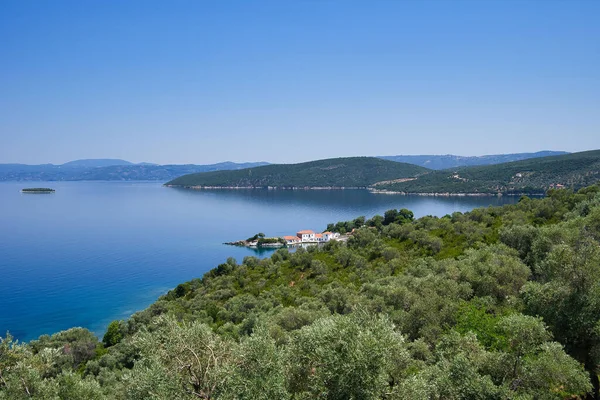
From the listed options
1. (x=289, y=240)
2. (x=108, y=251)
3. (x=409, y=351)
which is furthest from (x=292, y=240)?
(x=409, y=351)

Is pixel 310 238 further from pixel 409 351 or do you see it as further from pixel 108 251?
pixel 409 351

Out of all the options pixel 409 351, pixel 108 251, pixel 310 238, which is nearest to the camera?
pixel 409 351

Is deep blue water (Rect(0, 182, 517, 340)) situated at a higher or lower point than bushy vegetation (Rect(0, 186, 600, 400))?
lower

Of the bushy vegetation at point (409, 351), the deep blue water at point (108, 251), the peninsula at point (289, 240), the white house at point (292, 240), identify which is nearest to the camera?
the bushy vegetation at point (409, 351)

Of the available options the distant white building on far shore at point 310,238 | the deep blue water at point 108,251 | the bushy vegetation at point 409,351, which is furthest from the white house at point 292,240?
the bushy vegetation at point 409,351

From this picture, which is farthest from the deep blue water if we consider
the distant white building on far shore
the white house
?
the distant white building on far shore

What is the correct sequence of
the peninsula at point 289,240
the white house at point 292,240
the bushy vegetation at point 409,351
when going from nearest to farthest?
the bushy vegetation at point 409,351 → the peninsula at point 289,240 → the white house at point 292,240

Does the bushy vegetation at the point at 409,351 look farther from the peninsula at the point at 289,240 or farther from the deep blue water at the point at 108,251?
the peninsula at the point at 289,240

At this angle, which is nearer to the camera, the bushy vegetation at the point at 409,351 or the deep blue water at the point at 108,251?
the bushy vegetation at the point at 409,351

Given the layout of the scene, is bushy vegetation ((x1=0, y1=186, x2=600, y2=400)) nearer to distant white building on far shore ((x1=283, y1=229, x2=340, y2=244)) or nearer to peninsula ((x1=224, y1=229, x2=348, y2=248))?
peninsula ((x1=224, y1=229, x2=348, y2=248))
